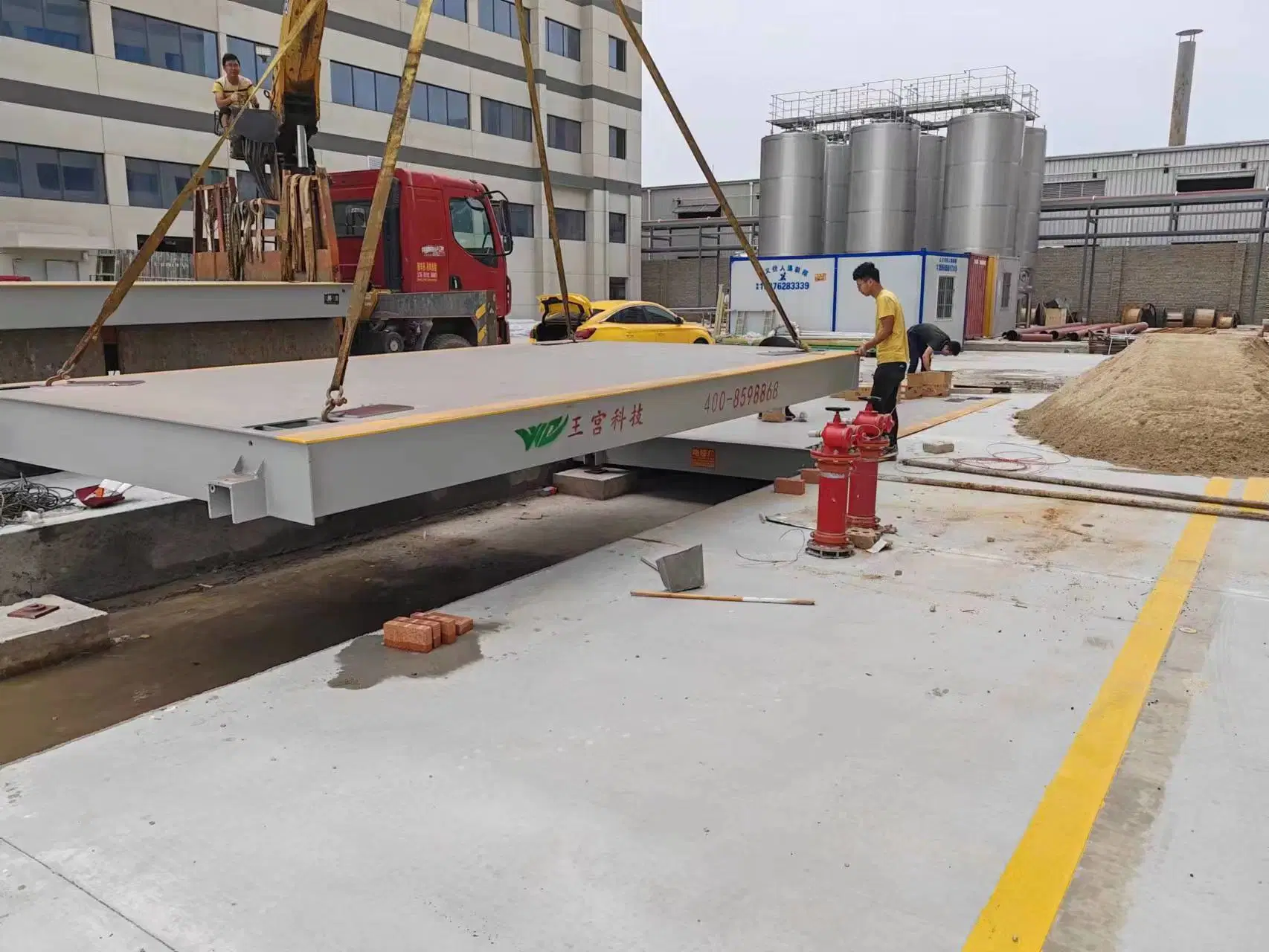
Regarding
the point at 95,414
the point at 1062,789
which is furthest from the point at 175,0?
the point at 1062,789

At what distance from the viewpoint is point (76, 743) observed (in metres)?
3.13

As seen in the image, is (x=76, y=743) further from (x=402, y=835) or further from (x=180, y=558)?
(x=180, y=558)

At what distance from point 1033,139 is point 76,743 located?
105 ft

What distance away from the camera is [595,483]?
27.9ft

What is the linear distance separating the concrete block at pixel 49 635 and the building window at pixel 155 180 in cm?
2002

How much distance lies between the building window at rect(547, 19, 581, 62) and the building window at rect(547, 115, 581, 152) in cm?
233

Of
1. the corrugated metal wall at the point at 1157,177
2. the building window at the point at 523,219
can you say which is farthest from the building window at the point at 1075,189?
the building window at the point at 523,219

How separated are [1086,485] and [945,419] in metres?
3.69

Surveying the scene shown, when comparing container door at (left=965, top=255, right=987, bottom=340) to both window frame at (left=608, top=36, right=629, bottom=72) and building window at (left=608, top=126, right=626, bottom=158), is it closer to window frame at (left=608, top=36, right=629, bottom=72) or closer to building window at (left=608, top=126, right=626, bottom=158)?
building window at (left=608, top=126, right=626, bottom=158)

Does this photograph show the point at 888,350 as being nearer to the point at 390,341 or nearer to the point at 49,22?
the point at 390,341

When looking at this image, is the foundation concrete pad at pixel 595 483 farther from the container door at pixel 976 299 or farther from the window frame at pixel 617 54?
the window frame at pixel 617 54

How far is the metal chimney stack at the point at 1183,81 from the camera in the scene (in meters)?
41.3

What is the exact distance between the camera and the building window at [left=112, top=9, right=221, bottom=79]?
864 inches

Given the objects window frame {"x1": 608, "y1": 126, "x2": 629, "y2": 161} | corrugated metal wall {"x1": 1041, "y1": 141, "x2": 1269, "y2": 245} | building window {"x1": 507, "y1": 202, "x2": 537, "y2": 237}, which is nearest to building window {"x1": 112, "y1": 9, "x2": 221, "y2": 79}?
building window {"x1": 507, "y1": 202, "x2": 537, "y2": 237}
